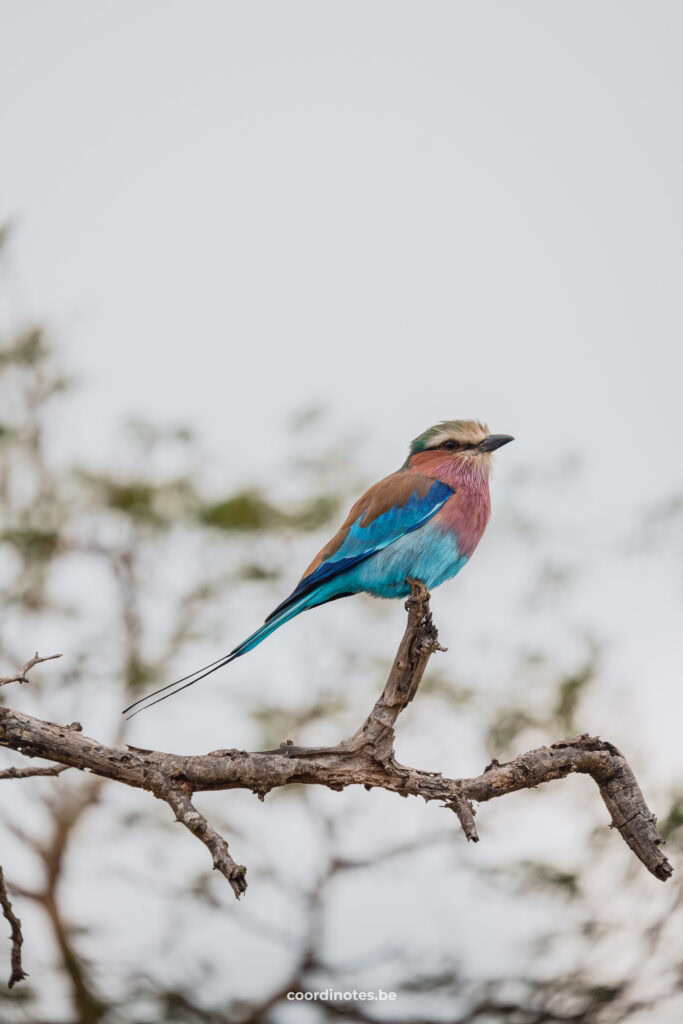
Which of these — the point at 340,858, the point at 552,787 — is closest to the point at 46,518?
the point at 340,858

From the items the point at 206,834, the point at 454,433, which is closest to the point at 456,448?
the point at 454,433

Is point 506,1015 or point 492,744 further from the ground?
point 492,744

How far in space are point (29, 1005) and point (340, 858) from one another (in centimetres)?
290

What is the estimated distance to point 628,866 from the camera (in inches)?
375

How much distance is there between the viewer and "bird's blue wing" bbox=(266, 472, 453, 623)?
4047 millimetres

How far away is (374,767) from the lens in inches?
135

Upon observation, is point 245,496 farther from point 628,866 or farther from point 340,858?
point 628,866

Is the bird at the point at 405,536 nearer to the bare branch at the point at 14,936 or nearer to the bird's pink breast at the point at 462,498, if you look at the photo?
the bird's pink breast at the point at 462,498

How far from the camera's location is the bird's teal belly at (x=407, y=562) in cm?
409

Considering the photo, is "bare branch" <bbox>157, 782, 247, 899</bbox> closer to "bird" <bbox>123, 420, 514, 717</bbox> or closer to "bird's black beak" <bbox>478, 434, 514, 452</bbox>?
"bird" <bbox>123, 420, 514, 717</bbox>

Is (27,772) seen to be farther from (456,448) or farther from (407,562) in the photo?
(456,448)

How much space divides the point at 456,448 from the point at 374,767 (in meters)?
1.52

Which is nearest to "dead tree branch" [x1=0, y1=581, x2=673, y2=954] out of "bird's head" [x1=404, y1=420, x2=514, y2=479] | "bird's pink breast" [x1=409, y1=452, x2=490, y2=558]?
"bird's pink breast" [x1=409, y1=452, x2=490, y2=558]

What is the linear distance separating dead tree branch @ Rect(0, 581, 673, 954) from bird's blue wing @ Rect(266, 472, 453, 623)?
39 centimetres
